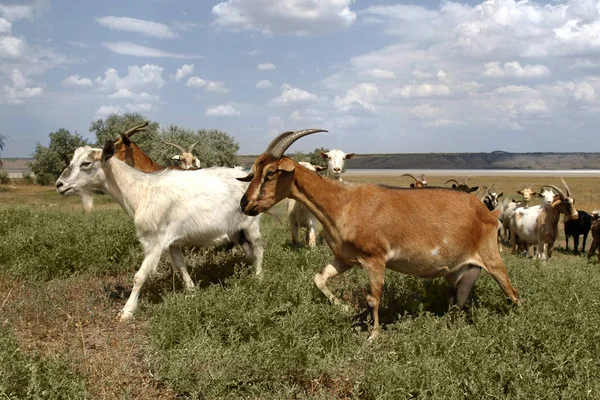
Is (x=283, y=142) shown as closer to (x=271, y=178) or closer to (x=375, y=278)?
(x=271, y=178)

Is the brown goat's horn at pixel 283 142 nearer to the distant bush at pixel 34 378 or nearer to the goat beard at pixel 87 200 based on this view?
the distant bush at pixel 34 378

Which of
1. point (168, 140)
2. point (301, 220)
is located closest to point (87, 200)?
point (301, 220)

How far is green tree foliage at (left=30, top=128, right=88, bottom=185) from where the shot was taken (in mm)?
53406

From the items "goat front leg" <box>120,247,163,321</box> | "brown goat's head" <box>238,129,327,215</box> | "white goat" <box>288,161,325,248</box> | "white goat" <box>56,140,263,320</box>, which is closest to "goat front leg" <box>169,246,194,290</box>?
"white goat" <box>56,140,263,320</box>

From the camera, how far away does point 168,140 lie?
147 feet

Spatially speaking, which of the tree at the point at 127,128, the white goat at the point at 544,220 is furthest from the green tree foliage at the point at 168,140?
the white goat at the point at 544,220

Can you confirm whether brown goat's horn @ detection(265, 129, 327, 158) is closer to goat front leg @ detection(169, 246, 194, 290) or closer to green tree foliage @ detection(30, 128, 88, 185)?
goat front leg @ detection(169, 246, 194, 290)

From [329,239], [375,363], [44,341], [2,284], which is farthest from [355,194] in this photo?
[2,284]

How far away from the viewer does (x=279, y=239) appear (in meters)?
11.3

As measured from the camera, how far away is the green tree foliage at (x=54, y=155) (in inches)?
2103

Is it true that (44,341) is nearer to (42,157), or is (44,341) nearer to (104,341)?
(104,341)

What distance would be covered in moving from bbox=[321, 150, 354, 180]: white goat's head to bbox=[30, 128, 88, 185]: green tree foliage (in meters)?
46.7

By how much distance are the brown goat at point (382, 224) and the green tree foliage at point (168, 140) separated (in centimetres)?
3611

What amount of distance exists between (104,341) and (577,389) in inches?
177
